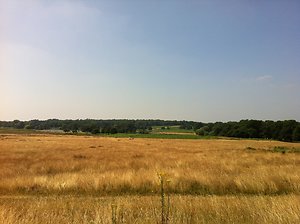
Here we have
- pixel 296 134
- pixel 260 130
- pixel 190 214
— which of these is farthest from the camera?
pixel 260 130

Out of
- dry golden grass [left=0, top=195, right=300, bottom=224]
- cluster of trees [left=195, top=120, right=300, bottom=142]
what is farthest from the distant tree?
dry golden grass [left=0, top=195, right=300, bottom=224]

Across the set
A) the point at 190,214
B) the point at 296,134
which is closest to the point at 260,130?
the point at 296,134

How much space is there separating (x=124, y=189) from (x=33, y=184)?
408 centimetres

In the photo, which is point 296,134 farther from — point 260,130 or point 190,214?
point 190,214

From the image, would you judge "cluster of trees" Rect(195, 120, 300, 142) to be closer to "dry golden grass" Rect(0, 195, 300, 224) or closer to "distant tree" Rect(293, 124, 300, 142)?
"distant tree" Rect(293, 124, 300, 142)

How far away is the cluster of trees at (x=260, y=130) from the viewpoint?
12562 centimetres

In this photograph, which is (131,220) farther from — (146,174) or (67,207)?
(146,174)

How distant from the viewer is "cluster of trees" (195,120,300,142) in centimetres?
12562

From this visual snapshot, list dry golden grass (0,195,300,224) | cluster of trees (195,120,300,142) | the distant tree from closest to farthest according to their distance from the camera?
1. dry golden grass (0,195,300,224)
2. the distant tree
3. cluster of trees (195,120,300,142)

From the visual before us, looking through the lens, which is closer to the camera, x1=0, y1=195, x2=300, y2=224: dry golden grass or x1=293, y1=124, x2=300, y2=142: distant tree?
x1=0, y1=195, x2=300, y2=224: dry golden grass

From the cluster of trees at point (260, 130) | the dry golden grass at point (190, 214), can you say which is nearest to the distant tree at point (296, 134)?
the cluster of trees at point (260, 130)

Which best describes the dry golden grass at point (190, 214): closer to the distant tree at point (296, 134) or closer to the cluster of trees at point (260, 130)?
the distant tree at point (296, 134)

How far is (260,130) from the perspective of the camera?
143 metres

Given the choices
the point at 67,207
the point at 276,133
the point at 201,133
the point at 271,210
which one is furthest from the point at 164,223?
the point at 201,133
